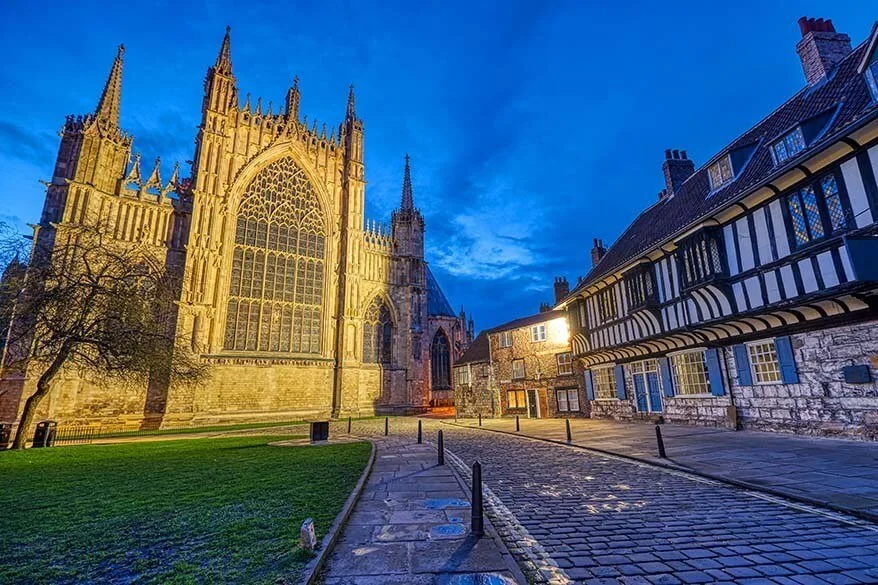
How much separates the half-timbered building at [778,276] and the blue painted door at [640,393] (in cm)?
7

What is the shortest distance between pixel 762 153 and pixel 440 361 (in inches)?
1462

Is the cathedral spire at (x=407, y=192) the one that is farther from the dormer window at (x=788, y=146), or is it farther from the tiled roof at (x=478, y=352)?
the dormer window at (x=788, y=146)

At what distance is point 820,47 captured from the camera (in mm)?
14633

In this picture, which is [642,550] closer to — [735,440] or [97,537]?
[97,537]

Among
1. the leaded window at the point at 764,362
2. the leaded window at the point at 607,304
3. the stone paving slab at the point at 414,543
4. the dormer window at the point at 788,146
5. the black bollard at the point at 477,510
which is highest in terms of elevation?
the dormer window at the point at 788,146

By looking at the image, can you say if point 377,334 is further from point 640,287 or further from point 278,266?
point 640,287

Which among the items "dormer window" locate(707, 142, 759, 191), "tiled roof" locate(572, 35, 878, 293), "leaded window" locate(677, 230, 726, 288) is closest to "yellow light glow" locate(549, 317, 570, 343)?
"tiled roof" locate(572, 35, 878, 293)

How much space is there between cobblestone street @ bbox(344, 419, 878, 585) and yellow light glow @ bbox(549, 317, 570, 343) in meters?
19.2

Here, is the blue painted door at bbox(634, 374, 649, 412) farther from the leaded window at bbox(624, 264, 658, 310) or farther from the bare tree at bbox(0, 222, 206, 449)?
the bare tree at bbox(0, 222, 206, 449)

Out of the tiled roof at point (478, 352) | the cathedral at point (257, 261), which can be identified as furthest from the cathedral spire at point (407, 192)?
the tiled roof at point (478, 352)

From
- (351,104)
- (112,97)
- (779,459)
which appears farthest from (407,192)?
(779,459)

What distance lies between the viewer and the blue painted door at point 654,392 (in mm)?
18656

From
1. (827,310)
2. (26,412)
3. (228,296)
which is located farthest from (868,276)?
(228,296)

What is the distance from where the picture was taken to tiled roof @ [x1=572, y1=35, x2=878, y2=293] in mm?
10719
